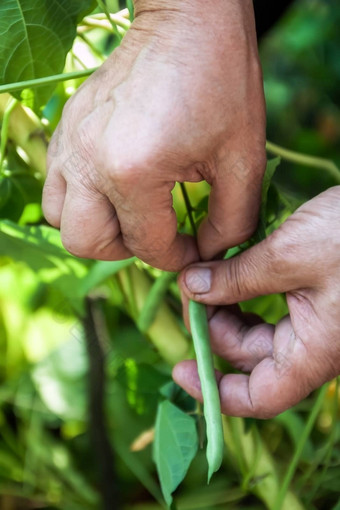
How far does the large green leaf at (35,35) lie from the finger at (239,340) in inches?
9.6

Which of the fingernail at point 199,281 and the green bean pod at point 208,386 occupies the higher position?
the fingernail at point 199,281

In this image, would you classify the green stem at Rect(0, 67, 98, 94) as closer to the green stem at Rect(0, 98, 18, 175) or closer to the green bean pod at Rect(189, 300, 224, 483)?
the green stem at Rect(0, 98, 18, 175)

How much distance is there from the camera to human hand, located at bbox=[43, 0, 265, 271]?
16.8 inches

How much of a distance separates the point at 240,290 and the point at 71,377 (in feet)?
1.82

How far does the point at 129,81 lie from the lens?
438 millimetres

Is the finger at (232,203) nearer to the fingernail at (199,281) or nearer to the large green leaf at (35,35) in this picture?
the fingernail at (199,281)

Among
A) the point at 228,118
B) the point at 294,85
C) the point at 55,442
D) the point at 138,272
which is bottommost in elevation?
the point at 294,85

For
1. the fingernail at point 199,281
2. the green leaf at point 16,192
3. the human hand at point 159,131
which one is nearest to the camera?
the human hand at point 159,131

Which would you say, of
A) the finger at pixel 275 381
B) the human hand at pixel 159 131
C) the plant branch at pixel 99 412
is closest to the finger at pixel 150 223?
the human hand at pixel 159 131

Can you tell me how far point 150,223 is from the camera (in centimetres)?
48

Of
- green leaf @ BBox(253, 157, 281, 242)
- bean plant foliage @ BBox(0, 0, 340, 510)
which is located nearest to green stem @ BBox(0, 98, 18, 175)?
bean plant foliage @ BBox(0, 0, 340, 510)

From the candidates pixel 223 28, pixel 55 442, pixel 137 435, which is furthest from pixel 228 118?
pixel 55 442

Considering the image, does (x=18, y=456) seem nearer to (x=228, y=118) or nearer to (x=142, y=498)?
(x=142, y=498)

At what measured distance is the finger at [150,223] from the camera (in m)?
0.45
